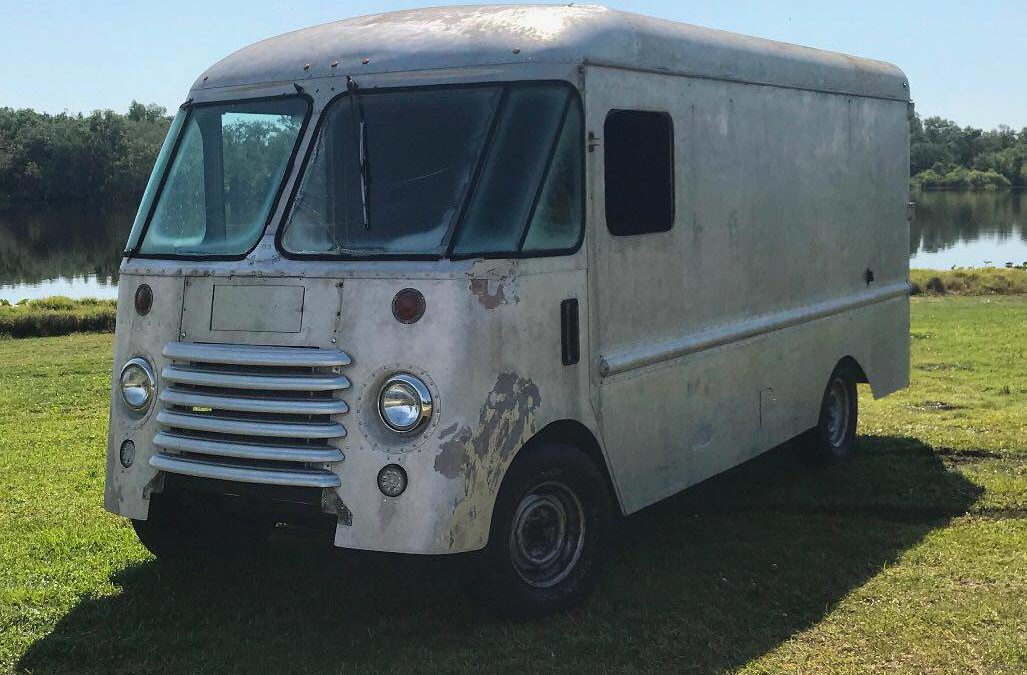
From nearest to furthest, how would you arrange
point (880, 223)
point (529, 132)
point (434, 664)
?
point (434, 664) < point (529, 132) < point (880, 223)

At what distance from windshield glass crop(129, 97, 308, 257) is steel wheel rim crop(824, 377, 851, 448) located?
477 cm

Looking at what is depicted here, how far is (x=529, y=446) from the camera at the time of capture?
5730 millimetres

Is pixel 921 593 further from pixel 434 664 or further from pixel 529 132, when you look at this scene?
pixel 529 132

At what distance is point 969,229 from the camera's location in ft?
268

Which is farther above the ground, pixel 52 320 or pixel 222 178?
pixel 222 178

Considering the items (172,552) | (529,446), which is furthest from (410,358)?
(172,552)

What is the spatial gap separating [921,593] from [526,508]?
80.7 inches

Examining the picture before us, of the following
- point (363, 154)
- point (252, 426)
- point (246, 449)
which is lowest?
point (246, 449)

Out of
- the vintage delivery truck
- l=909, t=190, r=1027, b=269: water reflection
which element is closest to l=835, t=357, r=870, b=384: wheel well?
the vintage delivery truck

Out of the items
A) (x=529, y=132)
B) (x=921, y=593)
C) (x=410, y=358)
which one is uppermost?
(x=529, y=132)

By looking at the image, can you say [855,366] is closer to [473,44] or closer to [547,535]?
[547,535]

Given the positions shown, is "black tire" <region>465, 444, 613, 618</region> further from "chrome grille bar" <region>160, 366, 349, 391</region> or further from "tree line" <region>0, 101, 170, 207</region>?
"tree line" <region>0, 101, 170, 207</region>

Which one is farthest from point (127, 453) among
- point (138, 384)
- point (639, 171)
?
point (639, 171)

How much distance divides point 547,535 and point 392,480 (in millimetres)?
975
